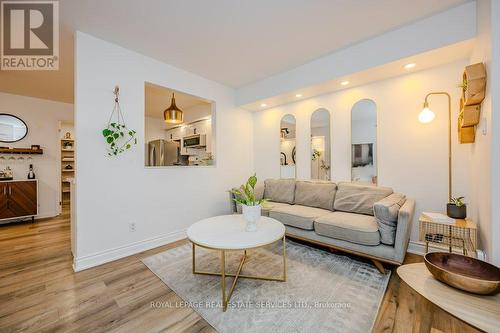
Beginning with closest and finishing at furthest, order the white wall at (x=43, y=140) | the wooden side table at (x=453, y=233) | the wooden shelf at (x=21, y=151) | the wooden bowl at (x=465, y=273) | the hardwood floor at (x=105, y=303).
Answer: the wooden bowl at (x=465, y=273), the hardwood floor at (x=105, y=303), the wooden side table at (x=453, y=233), the wooden shelf at (x=21, y=151), the white wall at (x=43, y=140)

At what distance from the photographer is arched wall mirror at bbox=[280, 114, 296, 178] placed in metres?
3.76

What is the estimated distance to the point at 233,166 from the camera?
3.96 m

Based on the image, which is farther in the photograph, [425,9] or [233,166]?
[233,166]

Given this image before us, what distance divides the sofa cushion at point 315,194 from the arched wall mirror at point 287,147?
1.70 ft

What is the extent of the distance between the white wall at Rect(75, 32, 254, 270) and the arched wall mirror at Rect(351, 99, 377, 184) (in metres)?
2.38

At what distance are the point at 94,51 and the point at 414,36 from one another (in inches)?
141

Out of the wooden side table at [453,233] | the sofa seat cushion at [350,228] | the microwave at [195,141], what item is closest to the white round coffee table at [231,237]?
the sofa seat cushion at [350,228]

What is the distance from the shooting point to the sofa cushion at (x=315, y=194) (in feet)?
9.60

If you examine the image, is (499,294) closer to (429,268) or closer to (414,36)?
(429,268)

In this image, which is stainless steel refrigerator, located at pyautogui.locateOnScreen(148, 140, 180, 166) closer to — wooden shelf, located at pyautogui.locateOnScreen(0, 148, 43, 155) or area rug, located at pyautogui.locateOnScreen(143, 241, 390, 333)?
area rug, located at pyautogui.locateOnScreen(143, 241, 390, 333)

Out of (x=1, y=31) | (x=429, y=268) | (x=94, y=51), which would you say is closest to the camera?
(x=429, y=268)

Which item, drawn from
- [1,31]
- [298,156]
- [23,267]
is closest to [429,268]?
[298,156]

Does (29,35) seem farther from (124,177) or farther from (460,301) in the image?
(460,301)

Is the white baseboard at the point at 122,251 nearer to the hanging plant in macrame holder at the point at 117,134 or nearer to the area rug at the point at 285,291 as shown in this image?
the area rug at the point at 285,291
